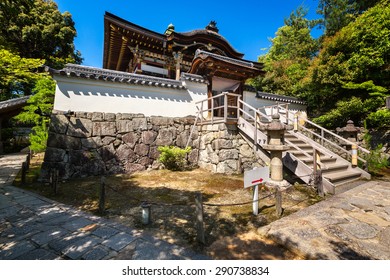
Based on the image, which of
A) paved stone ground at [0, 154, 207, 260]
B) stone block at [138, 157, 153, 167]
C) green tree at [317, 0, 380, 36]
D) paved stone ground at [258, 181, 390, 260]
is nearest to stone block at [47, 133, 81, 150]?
stone block at [138, 157, 153, 167]

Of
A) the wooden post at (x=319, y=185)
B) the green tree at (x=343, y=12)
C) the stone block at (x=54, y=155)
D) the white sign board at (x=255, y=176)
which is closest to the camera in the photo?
the white sign board at (x=255, y=176)

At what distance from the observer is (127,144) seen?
8.09 m

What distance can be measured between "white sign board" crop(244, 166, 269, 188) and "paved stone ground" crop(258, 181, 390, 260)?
0.81 metres

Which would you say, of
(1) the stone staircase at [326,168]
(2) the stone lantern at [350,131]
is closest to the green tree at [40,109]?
(1) the stone staircase at [326,168]

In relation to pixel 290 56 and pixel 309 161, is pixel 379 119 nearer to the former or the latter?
pixel 309 161

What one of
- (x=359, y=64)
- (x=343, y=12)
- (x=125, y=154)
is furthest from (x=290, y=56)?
(x=125, y=154)

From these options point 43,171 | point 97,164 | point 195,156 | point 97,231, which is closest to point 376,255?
point 97,231

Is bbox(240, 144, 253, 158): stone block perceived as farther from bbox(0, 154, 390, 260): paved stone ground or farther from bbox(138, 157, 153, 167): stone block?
bbox(138, 157, 153, 167): stone block

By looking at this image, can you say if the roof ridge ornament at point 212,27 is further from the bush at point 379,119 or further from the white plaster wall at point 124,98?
the bush at point 379,119

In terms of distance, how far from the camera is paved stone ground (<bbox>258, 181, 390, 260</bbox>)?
Result: 8.48 feet

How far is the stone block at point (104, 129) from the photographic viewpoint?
24.4 ft

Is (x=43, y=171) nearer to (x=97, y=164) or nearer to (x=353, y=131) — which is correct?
(x=97, y=164)

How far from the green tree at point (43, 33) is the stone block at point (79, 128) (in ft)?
57.8

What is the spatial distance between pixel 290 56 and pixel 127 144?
72.0 feet
